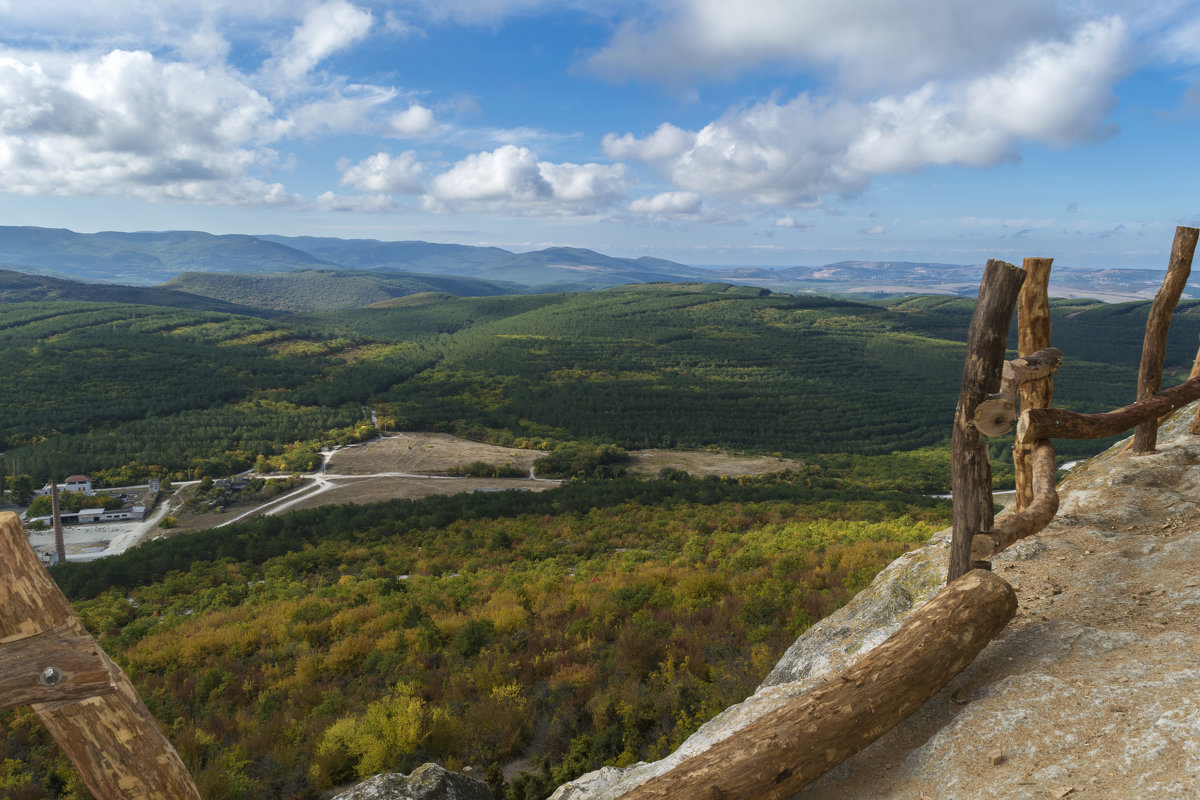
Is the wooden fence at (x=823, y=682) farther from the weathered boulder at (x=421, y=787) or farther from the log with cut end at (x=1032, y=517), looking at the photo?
the weathered boulder at (x=421, y=787)

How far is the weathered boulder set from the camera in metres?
5.05

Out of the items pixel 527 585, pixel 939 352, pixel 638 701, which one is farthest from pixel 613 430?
pixel 939 352

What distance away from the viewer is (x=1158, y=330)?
9062mm

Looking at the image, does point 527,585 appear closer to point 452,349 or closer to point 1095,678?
point 1095,678

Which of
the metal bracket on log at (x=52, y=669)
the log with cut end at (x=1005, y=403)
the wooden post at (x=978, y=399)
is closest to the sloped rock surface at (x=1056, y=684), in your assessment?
the wooden post at (x=978, y=399)

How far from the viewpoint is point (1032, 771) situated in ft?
10.4

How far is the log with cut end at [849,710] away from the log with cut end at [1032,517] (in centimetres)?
64

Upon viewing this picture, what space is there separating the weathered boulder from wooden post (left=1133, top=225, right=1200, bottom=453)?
1074 cm

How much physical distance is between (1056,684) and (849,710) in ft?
Answer: 4.70


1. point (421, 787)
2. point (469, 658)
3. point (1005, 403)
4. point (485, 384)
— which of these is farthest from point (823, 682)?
point (485, 384)

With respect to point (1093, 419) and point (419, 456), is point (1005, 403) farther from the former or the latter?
point (419, 456)


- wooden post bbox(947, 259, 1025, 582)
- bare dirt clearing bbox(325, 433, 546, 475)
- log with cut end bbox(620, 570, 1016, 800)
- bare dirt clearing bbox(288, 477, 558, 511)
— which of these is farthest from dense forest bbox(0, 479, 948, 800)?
bare dirt clearing bbox(325, 433, 546, 475)

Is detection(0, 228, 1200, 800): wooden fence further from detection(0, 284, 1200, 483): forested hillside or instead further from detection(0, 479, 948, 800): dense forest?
detection(0, 284, 1200, 483): forested hillside

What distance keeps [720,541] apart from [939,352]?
13438 cm
